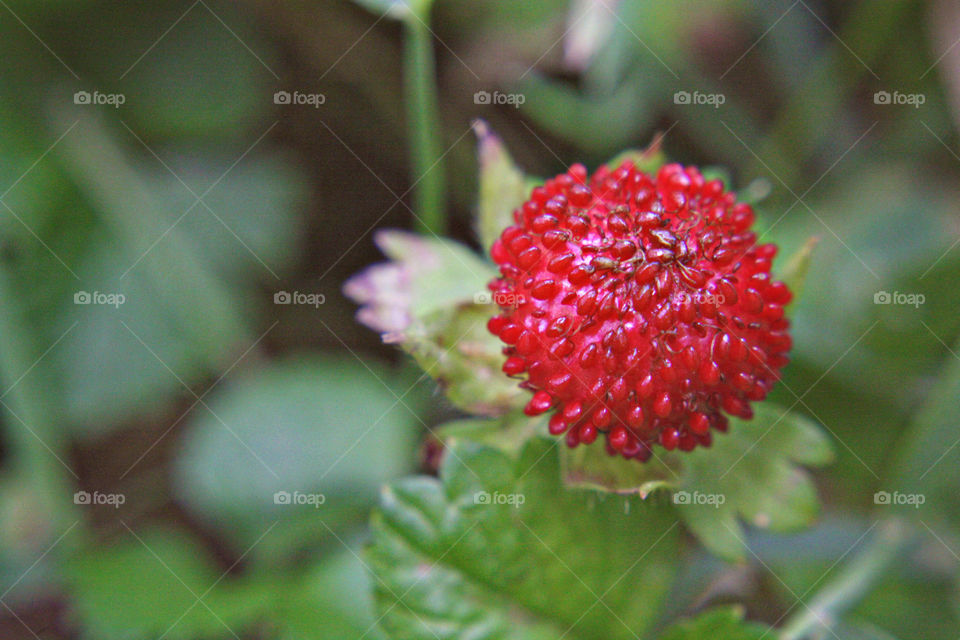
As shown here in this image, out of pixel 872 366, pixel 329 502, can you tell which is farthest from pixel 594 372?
pixel 872 366

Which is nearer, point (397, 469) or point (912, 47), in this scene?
point (397, 469)

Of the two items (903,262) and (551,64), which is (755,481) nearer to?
(903,262)

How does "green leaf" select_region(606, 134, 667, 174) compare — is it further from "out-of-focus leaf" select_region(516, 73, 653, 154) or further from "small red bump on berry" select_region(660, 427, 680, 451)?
"out-of-focus leaf" select_region(516, 73, 653, 154)

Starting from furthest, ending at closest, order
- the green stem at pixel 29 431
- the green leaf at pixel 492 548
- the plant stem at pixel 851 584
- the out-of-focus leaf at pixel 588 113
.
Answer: the out-of-focus leaf at pixel 588 113 < the green stem at pixel 29 431 < the plant stem at pixel 851 584 < the green leaf at pixel 492 548

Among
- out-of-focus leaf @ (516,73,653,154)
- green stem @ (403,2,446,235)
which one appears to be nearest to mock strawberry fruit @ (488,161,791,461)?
green stem @ (403,2,446,235)

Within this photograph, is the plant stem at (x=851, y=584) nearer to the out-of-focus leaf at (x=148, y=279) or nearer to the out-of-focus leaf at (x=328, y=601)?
the out-of-focus leaf at (x=328, y=601)

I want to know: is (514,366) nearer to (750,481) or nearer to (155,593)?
(750,481)

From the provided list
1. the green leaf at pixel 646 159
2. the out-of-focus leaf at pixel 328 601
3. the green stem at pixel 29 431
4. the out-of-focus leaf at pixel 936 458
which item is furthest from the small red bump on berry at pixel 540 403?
the green stem at pixel 29 431
